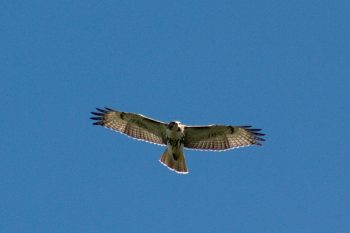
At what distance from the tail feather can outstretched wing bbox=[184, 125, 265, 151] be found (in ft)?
2.10

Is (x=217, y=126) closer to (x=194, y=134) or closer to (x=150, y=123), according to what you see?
(x=194, y=134)

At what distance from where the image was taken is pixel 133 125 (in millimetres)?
22188

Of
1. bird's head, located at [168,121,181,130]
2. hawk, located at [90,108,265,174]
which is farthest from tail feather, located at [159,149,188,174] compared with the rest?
bird's head, located at [168,121,181,130]

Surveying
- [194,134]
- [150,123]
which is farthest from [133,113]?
[194,134]

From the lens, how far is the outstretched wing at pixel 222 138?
2164 centimetres

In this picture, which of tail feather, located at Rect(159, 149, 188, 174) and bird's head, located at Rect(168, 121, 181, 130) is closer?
bird's head, located at Rect(168, 121, 181, 130)

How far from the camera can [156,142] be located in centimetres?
2192

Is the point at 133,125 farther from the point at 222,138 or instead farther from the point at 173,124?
the point at 222,138

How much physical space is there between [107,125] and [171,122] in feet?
A: 8.37

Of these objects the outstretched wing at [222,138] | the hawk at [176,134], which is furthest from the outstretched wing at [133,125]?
the outstretched wing at [222,138]

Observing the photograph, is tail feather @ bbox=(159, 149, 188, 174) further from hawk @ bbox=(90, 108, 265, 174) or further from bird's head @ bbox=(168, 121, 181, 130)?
bird's head @ bbox=(168, 121, 181, 130)

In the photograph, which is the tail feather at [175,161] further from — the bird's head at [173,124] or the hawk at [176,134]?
the bird's head at [173,124]

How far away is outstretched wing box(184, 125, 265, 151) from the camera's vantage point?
71.0ft

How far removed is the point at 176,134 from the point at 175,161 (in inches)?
35.1
